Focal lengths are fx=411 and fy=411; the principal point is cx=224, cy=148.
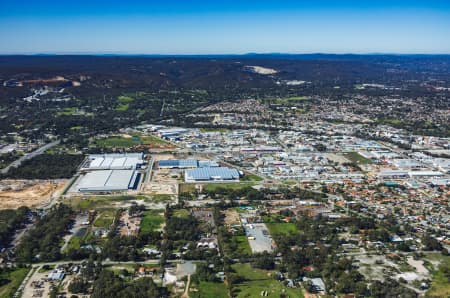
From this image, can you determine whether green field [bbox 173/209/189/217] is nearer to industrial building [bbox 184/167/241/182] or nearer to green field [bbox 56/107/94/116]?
industrial building [bbox 184/167/241/182]

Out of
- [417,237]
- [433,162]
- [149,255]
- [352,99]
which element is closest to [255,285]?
[149,255]

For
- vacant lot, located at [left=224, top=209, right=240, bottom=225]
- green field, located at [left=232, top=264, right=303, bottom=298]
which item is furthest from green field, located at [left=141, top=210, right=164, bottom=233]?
green field, located at [left=232, top=264, right=303, bottom=298]

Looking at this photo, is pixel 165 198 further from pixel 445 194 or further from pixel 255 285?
pixel 445 194

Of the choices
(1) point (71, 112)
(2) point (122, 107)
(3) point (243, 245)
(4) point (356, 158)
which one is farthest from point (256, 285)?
(2) point (122, 107)

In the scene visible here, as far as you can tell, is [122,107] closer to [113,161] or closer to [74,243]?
[113,161]

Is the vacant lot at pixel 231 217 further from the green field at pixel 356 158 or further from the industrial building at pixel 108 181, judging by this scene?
the green field at pixel 356 158

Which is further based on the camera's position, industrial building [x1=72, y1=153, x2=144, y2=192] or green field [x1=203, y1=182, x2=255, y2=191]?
green field [x1=203, y1=182, x2=255, y2=191]

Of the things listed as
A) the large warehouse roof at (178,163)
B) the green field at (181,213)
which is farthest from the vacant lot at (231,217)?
the large warehouse roof at (178,163)
